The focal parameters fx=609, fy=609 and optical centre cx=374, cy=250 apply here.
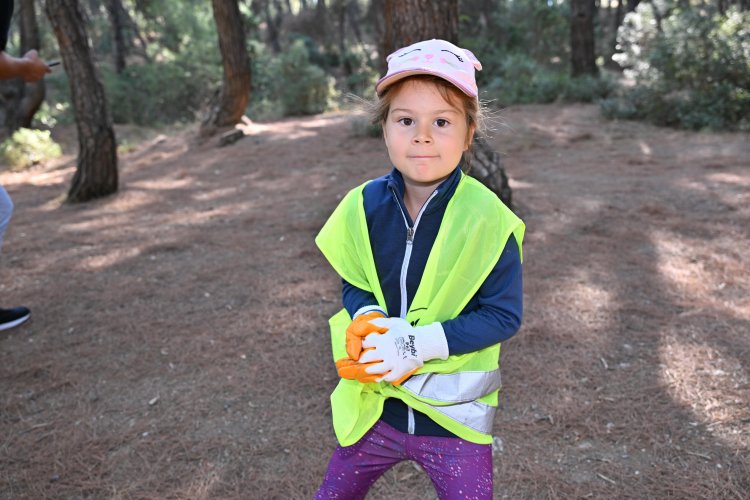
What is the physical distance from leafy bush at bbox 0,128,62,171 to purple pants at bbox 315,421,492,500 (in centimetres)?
1027

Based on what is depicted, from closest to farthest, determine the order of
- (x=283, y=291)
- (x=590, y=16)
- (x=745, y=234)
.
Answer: (x=283, y=291) < (x=745, y=234) < (x=590, y=16)

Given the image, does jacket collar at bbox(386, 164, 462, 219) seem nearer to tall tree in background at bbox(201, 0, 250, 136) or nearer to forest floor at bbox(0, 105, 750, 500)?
forest floor at bbox(0, 105, 750, 500)

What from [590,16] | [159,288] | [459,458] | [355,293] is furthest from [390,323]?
[590,16]

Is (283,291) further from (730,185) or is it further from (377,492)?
(730,185)

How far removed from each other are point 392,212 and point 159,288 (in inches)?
129

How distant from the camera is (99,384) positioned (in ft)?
10.3

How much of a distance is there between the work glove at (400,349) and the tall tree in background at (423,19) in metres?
4.01

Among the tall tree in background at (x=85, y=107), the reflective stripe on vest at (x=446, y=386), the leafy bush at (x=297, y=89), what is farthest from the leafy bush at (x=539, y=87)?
the reflective stripe on vest at (x=446, y=386)

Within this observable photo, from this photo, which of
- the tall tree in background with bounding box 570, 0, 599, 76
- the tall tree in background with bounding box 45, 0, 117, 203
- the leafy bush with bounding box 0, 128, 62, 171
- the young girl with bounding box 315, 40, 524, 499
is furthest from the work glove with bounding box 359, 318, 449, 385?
the tall tree in background with bounding box 570, 0, 599, 76

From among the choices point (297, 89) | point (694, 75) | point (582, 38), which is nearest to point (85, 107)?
point (297, 89)

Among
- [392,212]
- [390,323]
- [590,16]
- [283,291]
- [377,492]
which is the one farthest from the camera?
[590,16]

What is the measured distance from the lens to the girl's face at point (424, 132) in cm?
142

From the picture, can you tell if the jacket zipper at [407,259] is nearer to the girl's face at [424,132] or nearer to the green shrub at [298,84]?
the girl's face at [424,132]

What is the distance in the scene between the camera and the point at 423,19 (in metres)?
4.94
